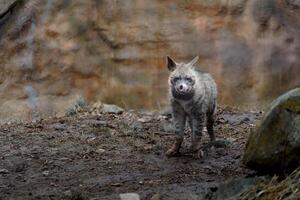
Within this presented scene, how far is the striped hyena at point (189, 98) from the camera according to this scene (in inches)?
273

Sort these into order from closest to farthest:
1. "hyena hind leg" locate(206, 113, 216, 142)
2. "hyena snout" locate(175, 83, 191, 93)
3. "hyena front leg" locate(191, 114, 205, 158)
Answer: "hyena snout" locate(175, 83, 191, 93), "hyena front leg" locate(191, 114, 205, 158), "hyena hind leg" locate(206, 113, 216, 142)

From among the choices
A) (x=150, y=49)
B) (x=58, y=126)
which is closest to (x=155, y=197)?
(x=58, y=126)

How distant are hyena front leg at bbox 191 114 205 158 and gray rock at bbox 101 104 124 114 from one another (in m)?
2.70

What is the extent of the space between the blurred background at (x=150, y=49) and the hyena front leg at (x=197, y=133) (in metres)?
2.94

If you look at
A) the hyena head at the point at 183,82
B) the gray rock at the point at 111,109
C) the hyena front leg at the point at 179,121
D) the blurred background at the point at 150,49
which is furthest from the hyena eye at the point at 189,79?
the blurred background at the point at 150,49

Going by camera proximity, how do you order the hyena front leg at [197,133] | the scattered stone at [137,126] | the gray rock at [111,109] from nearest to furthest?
1. the hyena front leg at [197,133]
2. the scattered stone at [137,126]
3. the gray rock at [111,109]

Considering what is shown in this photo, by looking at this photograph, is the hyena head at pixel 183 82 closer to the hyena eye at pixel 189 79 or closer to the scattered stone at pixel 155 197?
the hyena eye at pixel 189 79

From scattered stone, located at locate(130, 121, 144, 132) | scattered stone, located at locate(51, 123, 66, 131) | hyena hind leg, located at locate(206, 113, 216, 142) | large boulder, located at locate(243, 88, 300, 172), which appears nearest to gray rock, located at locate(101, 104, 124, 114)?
scattered stone, located at locate(130, 121, 144, 132)

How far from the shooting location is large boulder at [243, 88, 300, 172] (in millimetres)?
5344

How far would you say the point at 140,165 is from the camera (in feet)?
22.9

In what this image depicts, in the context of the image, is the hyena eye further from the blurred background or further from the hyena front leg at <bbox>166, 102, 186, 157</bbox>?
the blurred background

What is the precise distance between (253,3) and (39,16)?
9.82 ft

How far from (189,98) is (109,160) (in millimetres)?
1026

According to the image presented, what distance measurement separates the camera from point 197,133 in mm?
7109
